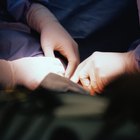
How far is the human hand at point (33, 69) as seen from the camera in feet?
3.11

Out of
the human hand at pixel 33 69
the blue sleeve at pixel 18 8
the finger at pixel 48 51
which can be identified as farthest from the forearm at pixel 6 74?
the blue sleeve at pixel 18 8

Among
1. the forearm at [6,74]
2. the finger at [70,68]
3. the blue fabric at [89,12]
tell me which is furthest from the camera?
the blue fabric at [89,12]

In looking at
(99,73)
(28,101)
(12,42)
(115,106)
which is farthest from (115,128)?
(12,42)

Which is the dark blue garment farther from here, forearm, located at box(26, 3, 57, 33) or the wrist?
the wrist

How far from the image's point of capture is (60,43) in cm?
110

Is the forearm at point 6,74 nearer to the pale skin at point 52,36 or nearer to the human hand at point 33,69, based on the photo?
the human hand at point 33,69

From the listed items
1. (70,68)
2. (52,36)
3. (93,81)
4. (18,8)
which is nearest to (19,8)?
(18,8)

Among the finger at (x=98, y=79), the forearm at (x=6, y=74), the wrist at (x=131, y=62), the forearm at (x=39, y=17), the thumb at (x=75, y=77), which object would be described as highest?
the forearm at (x=39, y=17)

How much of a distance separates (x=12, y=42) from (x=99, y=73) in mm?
277

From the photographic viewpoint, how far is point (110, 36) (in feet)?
3.82

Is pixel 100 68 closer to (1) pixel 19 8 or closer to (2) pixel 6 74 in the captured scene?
(2) pixel 6 74

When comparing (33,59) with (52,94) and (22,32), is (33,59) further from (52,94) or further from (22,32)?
(52,94)

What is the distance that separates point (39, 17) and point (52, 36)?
91 millimetres

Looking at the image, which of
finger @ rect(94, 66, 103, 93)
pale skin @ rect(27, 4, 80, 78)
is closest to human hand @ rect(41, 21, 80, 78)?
pale skin @ rect(27, 4, 80, 78)
